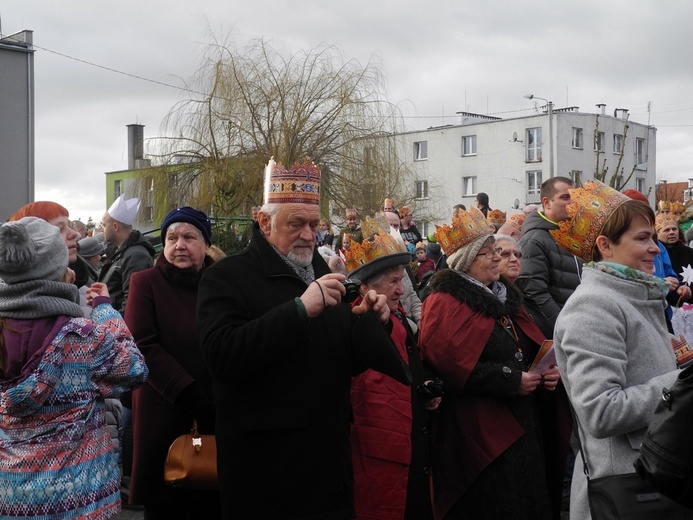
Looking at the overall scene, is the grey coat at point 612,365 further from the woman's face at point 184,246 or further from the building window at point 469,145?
the building window at point 469,145

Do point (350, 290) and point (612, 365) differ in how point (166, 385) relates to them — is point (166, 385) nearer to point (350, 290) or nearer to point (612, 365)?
point (350, 290)

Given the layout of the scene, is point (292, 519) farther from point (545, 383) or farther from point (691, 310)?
point (691, 310)

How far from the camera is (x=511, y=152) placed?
61.2 m

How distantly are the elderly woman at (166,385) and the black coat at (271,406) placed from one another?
1.11 metres

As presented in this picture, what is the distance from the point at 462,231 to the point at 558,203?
219 centimetres

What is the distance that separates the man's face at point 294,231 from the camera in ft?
12.9

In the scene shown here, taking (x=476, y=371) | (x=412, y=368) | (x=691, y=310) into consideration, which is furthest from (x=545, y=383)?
(x=691, y=310)

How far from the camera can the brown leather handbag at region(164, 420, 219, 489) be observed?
15.1 feet

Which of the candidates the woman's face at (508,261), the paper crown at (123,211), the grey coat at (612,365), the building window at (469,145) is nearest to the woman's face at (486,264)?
the woman's face at (508,261)

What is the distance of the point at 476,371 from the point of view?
16.4ft

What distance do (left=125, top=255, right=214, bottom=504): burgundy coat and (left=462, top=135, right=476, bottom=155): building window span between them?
59514 mm

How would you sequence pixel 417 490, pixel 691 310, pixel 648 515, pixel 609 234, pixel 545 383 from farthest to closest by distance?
pixel 691 310 → pixel 545 383 → pixel 417 490 → pixel 609 234 → pixel 648 515

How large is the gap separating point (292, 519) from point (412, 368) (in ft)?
5.02

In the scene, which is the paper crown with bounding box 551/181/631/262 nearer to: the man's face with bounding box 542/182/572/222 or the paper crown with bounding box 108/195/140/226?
the man's face with bounding box 542/182/572/222
